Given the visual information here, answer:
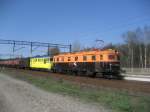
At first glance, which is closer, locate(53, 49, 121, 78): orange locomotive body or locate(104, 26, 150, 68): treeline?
locate(53, 49, 121, 78): orange locomotive body

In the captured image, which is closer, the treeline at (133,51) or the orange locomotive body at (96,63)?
the orange locomotive body at (96,63)

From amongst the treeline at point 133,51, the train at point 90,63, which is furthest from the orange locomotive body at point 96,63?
the treeline at point 133,51

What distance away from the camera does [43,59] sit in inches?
2000

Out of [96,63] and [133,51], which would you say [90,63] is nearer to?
[96,63]

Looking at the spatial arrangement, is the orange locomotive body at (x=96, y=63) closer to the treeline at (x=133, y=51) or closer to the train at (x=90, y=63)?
the train at (x=90, y=63)

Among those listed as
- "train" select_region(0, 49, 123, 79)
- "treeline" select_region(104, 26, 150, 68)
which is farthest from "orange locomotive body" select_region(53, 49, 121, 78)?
"treeline" select_region(104, 26, 150, 68)

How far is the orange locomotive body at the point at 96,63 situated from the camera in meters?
29.5

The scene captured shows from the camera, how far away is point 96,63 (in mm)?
30609

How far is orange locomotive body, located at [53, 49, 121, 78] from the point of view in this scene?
29527 millimetres

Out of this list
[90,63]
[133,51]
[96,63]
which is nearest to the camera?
Answer: [96,63]

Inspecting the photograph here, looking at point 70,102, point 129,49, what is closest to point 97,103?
point 70,102

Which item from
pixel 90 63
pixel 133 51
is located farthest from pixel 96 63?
pixel 133 51

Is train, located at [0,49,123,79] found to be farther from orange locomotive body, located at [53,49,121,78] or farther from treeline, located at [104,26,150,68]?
treeline, located at [104,26,150,68]

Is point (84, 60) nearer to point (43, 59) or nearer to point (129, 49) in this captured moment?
point (43, 59)
